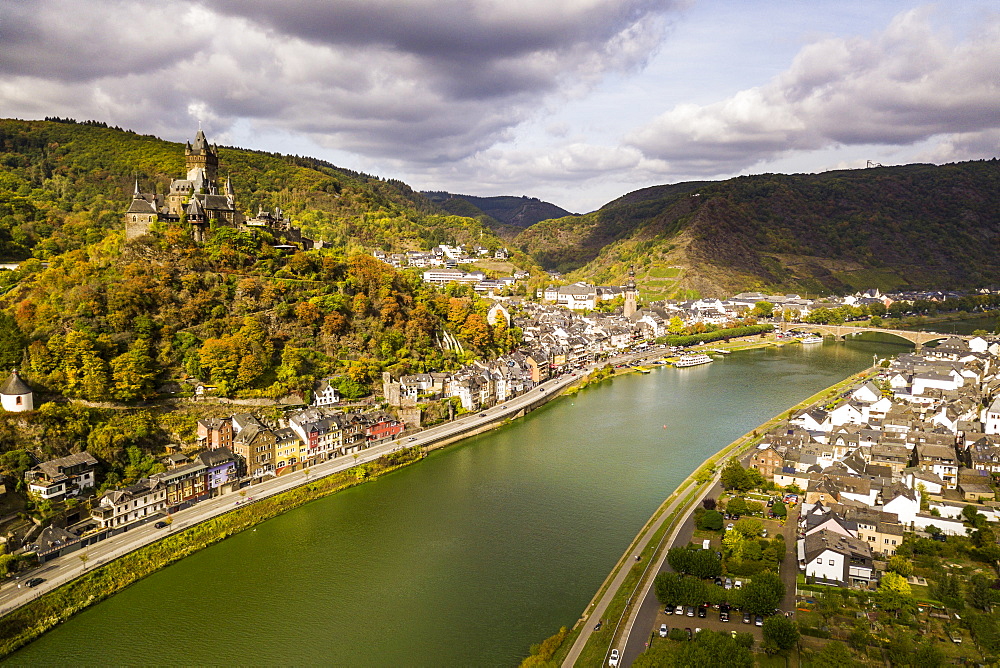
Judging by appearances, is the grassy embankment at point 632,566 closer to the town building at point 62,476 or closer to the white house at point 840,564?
the white house at point 840,564

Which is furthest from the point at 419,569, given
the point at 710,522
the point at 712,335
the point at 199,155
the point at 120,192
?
the point at 712,335

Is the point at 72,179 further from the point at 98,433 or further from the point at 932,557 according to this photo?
the point at 932,557

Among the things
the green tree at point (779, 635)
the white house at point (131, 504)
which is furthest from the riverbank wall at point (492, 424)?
the green tree at point (779, 635)

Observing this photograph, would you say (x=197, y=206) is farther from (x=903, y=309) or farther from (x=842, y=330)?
(x=903, y=309)

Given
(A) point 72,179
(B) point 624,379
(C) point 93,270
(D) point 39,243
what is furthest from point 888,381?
(A) point 72,179

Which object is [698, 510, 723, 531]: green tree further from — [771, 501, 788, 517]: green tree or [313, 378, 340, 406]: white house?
[313, 378, 340, 406]: white house

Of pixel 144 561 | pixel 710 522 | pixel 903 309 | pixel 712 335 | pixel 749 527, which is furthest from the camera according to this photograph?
pixel 903 309
